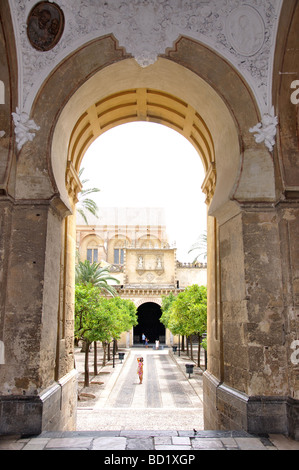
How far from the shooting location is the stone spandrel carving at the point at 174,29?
6.37m

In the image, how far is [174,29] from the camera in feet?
21.4

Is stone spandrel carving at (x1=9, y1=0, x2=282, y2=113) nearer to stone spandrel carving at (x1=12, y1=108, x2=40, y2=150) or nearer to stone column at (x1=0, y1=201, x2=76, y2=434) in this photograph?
stone spandrel carving at (x1=12, y1=108, x2=40, y2=150)

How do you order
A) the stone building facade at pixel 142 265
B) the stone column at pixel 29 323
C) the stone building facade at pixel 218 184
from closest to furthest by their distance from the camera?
the stone column at pixel 29 323 < the stone building facade at pixel 218 184 < the stone building facade at pixel 142 265

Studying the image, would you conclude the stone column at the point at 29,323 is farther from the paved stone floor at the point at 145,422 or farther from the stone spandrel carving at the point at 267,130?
the stone spandrel carving at the point at 267,130

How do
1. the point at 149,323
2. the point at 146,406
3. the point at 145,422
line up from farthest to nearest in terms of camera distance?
the point at 149,323 → the point at 146,406 → the point at 145,422

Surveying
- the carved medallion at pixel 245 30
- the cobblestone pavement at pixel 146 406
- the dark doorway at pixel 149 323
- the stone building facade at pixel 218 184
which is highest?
the carved medallion at pixel 245 30

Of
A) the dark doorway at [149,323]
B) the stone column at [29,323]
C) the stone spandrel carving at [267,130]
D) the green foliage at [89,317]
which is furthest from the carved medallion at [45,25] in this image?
the dark doorway at [149,323]

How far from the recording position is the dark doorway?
43.6 m

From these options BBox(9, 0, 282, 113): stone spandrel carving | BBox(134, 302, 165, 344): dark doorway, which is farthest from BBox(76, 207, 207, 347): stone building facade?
BBox(9, 0, 282, 113): stone spandrel carving

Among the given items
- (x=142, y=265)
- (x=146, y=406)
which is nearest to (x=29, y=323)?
(x=146, y=406)

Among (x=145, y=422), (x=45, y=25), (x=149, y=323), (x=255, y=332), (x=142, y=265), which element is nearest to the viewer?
(x=255, y=332)

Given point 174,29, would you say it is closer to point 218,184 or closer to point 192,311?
point 218,184

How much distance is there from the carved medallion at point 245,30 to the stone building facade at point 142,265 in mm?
32408

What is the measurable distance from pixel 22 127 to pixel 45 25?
5.64 ft
